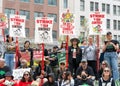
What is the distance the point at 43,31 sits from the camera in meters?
14.1

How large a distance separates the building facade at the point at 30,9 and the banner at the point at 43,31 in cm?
4138

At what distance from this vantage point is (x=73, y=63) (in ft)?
49.8

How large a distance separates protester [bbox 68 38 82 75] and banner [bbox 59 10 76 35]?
5.64 feet

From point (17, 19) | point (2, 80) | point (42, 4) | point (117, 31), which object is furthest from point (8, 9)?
point (2, 80)

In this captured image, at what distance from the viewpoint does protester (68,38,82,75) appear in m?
14.8

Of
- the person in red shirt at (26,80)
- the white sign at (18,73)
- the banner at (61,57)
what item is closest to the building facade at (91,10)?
the banner at (61,57)

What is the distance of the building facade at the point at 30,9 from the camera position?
5556 centimetres

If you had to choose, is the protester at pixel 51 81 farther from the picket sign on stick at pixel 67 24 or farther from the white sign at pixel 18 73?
the picket sign on stick at pixel 67 24

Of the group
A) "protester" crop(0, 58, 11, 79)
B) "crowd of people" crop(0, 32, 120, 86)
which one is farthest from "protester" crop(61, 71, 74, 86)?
"protester" crop(0, 58, 11, 79)

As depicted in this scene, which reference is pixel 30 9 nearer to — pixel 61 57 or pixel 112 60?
pixel 61 57

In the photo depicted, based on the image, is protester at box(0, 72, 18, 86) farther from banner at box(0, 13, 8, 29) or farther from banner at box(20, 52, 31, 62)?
banner at box(0, 13, 8, 29)

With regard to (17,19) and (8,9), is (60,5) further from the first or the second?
(17,19)

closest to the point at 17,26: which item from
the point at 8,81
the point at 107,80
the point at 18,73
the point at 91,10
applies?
the point at 18,73

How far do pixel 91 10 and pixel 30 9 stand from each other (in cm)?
1289
